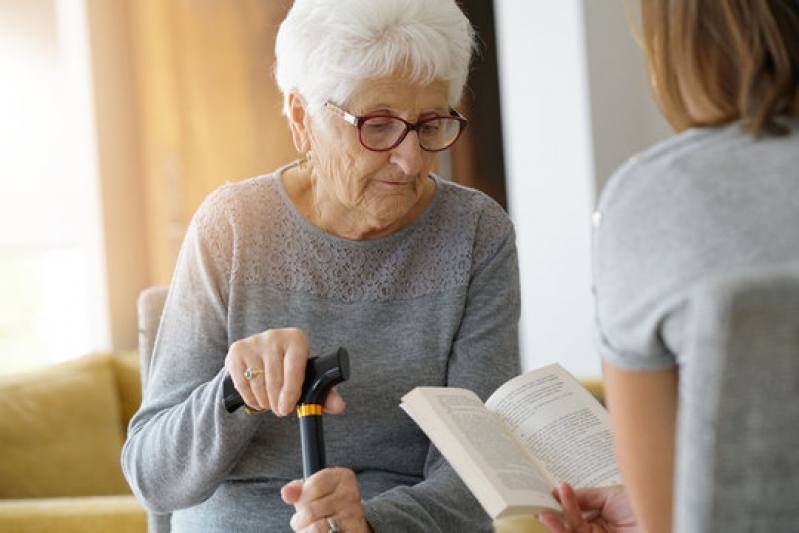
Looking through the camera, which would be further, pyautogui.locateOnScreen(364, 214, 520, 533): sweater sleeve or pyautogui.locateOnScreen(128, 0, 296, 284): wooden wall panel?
pyautogui.locateOnScreen(128, 0, 296, 284): wooden wall panel

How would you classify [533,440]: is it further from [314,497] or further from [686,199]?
[686,199]

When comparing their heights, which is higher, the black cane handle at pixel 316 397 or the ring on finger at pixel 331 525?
the black cane handle at pixel 316 397

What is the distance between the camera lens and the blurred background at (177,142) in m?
3.11

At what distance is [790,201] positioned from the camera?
0.68 meters

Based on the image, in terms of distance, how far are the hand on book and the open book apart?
17mm

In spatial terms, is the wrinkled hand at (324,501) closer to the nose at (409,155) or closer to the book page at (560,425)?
the book page at (560,425)

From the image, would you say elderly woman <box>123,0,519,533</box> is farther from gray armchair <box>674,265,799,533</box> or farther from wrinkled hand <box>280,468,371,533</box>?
gray armchair <box>674,265,799,533</box>

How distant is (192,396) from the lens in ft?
4.28

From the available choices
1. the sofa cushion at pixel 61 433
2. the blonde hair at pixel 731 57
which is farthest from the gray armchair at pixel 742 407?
the sofa cushion at pixel 61 433

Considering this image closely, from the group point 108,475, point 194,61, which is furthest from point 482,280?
point 194,61

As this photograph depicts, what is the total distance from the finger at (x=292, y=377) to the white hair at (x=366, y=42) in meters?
0.42

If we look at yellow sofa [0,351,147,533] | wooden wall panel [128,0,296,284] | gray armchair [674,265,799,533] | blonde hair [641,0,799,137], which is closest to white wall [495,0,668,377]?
wooden wall panel [128,0,296,284]

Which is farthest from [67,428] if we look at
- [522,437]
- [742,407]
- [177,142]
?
[742,407]

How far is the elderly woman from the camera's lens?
136 cm
